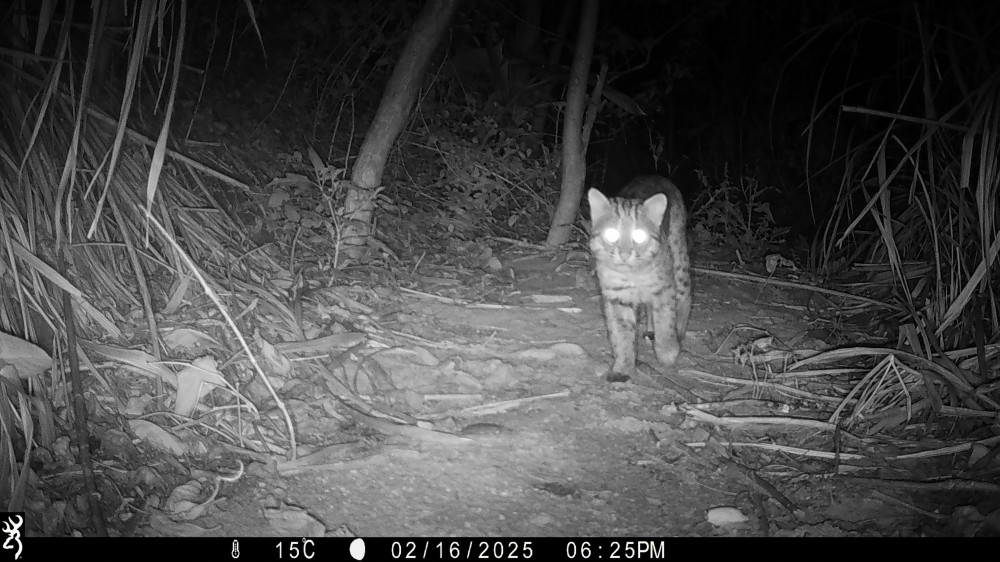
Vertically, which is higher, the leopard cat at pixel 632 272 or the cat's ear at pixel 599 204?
the cat's ear at pixel 599 204

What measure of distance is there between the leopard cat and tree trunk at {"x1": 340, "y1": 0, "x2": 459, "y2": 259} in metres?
1.68

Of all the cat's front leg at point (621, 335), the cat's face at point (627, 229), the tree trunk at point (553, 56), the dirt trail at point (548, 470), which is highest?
the tree trunk at point (553, 56)

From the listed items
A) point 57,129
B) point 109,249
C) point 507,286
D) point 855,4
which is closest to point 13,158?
point 57,129

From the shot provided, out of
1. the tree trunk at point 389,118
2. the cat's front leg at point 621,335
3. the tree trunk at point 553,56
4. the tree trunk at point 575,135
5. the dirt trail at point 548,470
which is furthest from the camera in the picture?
the tree trunk at point 553,56

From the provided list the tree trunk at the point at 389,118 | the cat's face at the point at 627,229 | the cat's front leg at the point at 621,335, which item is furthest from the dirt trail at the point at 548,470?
the tree trunk at the point at 389,118

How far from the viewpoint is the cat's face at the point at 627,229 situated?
161 inches

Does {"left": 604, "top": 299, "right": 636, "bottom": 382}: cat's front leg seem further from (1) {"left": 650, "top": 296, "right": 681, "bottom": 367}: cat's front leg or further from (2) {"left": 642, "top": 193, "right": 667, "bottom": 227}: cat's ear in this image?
(2) {"left": 642, "top": 193, "right": 667, "bottom": 227}: cat's ear

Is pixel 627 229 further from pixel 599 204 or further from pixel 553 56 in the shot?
pixel 553 56

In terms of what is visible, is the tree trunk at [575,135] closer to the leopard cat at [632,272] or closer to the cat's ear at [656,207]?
the leopard cat at [632,272]

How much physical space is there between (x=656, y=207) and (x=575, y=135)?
193 centimetres

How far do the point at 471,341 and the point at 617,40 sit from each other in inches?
142

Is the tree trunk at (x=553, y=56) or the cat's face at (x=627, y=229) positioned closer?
the cat's face at (x=627, y=229)

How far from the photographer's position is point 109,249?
337 cm

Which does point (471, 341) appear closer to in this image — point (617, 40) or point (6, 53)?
point (6, 53)
